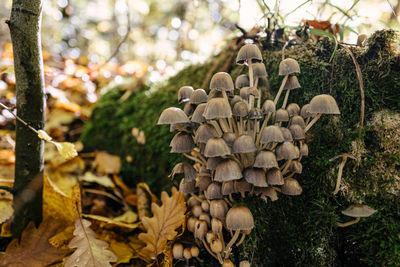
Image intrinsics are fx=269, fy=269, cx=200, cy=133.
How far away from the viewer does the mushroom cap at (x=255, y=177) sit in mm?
1510

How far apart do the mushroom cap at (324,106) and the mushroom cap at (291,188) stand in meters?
0.44

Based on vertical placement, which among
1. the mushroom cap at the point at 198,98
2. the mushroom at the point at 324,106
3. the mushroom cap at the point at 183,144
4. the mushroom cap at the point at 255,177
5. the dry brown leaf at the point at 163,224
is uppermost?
the mushroom at the point at 324,106

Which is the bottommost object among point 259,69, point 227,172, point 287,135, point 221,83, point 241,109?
point 227,172

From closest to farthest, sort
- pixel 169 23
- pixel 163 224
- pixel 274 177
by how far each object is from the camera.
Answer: pixel 274 177 → pixel 163 224 → pixel 169 23

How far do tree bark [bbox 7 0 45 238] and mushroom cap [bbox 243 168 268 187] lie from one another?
134cm

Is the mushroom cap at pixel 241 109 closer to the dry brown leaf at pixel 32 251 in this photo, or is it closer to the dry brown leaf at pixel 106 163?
the dry brown leaf at pixel 32 251

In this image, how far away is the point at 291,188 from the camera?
162 cm

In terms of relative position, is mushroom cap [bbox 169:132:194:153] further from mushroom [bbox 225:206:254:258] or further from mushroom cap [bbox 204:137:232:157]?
mushroom [bbox 225:206:254:258]

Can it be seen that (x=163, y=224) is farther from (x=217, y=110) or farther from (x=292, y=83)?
(x=292, y=83)

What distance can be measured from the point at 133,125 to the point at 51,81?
271 centimetres

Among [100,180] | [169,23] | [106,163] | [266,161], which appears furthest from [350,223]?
[169,23]

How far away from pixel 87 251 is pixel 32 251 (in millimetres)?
356

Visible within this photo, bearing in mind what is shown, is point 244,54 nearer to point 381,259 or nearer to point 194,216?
point 194,216

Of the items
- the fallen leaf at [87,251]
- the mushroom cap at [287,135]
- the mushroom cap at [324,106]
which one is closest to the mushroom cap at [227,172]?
the mushroom cap at [287,135]
